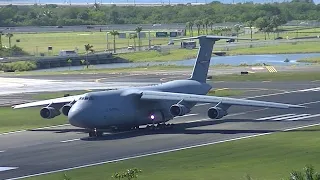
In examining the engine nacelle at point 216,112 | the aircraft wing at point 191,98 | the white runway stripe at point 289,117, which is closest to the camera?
the aircraft wing at point 191,98

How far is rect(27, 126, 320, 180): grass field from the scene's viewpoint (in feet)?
156

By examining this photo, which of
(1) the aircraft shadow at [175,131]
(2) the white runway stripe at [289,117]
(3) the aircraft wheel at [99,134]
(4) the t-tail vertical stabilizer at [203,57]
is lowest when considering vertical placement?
(2) the white runway stripe at [289,117]

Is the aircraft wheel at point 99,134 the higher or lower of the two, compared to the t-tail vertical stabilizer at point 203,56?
lower

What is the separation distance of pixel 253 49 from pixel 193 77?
109085mm

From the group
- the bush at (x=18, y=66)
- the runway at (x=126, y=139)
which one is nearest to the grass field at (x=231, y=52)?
the bush at (x=18, y=66)

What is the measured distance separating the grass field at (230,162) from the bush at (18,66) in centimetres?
9890

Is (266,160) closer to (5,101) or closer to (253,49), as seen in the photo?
(5,101)

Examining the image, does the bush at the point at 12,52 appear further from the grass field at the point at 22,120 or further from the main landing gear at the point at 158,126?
the main landing gear at the point at 158,126

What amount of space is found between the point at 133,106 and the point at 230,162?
50.5 feet

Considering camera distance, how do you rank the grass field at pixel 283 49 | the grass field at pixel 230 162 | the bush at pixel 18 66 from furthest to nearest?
the grass field at pixel 283 49
the bush at pixel 18 66
the grass field at pixel 230 162

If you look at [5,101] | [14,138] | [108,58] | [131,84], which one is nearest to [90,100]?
[14,138]

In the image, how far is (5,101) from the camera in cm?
9381

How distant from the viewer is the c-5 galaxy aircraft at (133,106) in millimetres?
62625

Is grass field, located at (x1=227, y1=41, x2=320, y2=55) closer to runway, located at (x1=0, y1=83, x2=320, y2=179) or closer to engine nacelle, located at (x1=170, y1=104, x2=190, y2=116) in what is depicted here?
runway, located at (x1=0, y1=83, x2=320, y2=179)
